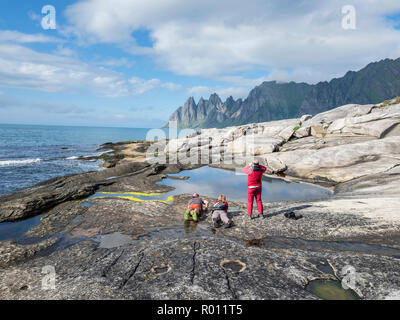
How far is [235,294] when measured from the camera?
7.01m

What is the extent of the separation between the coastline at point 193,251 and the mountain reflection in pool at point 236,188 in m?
4.00

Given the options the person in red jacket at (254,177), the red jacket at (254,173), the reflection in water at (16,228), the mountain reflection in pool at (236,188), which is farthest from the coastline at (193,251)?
the mountain reflection in pool at (236,188)

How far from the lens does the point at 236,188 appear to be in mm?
25297

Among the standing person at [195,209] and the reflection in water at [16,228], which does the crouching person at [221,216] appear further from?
the reflection in water at [16,228]

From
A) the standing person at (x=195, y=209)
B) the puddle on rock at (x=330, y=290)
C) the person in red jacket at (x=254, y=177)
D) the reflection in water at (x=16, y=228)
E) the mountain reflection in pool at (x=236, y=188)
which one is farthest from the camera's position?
the mountain reflection in pool at (x=236, y=188)

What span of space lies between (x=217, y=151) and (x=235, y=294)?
40.3 m

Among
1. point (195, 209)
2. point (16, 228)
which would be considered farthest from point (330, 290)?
point (16, 228)

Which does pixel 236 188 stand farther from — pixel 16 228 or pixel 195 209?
pixel 16 228

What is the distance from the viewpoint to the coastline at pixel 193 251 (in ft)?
24.2

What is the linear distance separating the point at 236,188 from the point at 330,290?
58.8ft

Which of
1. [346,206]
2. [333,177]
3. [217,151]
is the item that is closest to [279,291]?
[346,206]

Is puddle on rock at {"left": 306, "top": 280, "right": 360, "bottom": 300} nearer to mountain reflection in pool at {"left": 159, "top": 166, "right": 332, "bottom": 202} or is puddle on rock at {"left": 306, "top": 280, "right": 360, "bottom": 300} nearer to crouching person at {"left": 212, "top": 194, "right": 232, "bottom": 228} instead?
crouching person at {"left": 212, "top": 194, "right": 232, "bottom": 228}

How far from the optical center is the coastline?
7.37 metres
